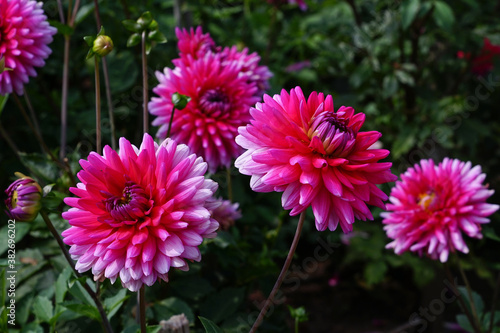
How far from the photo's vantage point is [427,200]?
4.52 feet

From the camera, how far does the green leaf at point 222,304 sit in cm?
148

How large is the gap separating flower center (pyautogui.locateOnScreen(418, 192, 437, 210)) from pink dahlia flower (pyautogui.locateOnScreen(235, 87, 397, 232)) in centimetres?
54

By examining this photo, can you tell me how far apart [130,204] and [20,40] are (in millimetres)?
683

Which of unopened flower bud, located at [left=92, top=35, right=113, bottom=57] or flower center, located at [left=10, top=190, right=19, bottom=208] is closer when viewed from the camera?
flower center, located at [left=10, top=190, right=19, bottom=208]

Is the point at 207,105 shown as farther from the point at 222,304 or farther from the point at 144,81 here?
the point at 222,304

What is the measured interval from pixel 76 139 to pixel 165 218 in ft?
5.35

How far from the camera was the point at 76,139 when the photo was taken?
2326 mm

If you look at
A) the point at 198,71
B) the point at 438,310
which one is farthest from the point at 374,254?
the point at 198,71

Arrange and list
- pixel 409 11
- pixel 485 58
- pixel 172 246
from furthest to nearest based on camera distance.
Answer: pixel 485 58
pixel 409 11
pixel 172 246

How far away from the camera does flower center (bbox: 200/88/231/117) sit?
4.21 ft

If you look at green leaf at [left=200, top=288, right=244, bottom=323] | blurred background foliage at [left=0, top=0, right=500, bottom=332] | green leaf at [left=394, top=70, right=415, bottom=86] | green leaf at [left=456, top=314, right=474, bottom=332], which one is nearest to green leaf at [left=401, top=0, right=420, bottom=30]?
blurred background foliage at [left=0, top=0, right=500, bottom=332]

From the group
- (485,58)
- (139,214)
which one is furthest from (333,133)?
(485,58)

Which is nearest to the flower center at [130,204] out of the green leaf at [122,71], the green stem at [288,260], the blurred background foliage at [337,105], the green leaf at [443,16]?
the green stem at [288,260]

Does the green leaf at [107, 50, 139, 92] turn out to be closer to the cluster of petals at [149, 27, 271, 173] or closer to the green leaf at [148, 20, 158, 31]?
the cluster of petals at [149, 27, 271, 173]
